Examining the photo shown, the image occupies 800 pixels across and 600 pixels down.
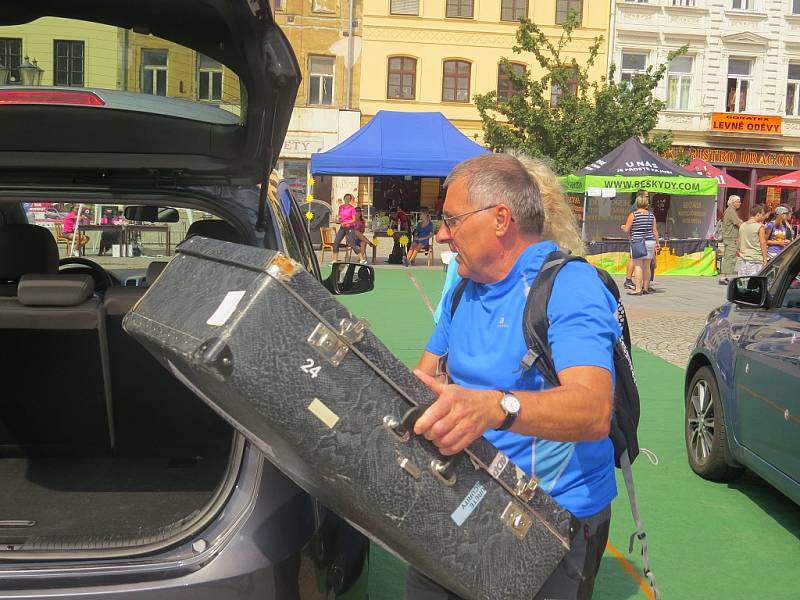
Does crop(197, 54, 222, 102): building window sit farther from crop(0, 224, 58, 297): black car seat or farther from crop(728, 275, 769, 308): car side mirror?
crop(728, 275, 769, 308): car side mirror

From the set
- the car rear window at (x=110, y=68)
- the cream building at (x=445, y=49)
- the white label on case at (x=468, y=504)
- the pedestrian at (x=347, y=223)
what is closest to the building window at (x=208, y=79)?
the car rear window at (x=110, y=68)

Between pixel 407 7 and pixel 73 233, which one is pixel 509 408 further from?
pixel 407 7

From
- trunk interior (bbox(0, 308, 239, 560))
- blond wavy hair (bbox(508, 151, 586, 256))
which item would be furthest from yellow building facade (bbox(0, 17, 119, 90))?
blond wavy hair (bbox(508, 151, 586, 256))

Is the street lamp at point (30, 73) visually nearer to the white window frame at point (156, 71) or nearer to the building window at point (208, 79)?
the white window frame at point (156, 71)

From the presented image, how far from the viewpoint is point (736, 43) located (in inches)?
1425

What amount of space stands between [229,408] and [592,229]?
21835 millimetres

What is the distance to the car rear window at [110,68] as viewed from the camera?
8.74ft

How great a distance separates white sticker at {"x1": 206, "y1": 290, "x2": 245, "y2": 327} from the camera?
144cm

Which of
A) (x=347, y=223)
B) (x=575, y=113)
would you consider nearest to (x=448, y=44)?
(x=575, y=113)

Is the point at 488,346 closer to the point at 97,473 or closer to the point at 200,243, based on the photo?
the point at 200,243

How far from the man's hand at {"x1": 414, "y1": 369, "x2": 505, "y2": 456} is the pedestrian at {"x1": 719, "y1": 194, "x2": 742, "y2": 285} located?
1742 centimetres

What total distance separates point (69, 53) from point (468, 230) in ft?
4.71

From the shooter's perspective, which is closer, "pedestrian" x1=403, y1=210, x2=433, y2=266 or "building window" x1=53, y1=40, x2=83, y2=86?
"building window" x1=53, y1=40, x2=83, y2=86

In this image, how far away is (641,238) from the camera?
52.4 feet
